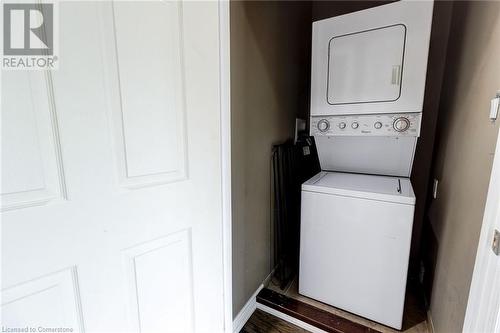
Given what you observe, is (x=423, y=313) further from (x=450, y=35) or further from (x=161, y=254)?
(x=450, y=35)

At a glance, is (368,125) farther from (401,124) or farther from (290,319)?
(290,319)

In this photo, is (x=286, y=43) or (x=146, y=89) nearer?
(x=146, y=89)

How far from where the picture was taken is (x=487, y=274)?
750 mm

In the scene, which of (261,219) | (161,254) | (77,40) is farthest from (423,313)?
(77,40)

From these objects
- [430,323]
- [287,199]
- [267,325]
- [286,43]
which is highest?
[286,43]

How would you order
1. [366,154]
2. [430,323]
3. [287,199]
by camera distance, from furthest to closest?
[287,199] < [366,154] < [430,323]

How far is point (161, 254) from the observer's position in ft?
2.73

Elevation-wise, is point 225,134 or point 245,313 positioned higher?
point 225,134

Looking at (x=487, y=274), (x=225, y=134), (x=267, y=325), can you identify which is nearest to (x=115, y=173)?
(x=225, y=134)

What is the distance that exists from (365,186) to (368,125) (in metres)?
0.43

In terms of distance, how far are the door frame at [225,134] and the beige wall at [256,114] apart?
0.78 feet

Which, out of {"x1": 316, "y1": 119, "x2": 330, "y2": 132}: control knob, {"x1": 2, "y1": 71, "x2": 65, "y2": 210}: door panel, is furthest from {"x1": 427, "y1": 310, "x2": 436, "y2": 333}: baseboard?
{"x1": 2, "y1": 71, "x2": 65, "y2": 210}: door panel

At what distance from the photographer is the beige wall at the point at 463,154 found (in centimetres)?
91

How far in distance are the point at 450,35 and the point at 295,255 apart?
2.22 meters
